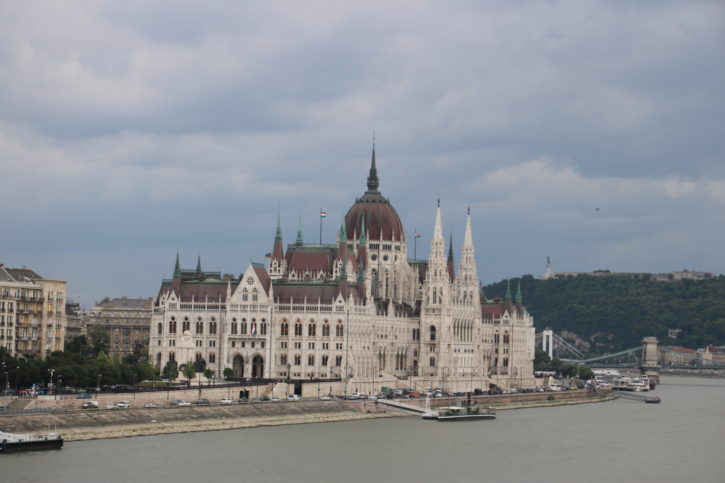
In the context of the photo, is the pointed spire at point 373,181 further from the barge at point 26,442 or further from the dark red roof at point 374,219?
the barge at point 26,442

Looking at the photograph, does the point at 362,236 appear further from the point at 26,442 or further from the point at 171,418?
the point at 26,442

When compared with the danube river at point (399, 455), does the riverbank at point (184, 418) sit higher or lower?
higher

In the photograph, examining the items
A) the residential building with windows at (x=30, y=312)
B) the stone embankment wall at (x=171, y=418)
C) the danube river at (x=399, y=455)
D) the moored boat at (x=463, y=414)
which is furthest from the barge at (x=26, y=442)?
the moored boat at (x=463, y=414)

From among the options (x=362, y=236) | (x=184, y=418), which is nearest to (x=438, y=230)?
(x=362, y=236)

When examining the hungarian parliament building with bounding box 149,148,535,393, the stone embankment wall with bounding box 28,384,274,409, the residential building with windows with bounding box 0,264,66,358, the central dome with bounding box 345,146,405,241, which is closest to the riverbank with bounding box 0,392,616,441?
the stone embankment wall with bounding box 28,384,274,409

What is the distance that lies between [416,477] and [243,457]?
1262 centimetres

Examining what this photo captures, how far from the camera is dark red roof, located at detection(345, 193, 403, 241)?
623ft

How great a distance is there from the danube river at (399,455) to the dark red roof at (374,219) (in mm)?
48054

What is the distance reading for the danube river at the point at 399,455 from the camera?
9831cm

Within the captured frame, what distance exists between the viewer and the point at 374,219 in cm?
19075

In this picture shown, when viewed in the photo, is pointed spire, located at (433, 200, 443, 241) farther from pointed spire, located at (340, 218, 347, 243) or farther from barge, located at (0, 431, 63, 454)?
barge, located at (0, 431, 63, 454)

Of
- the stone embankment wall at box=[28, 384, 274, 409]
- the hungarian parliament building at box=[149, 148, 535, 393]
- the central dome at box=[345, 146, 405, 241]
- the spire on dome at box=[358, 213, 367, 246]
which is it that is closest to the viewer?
the stone embankment wall at box=[28, 384, 274, 409]

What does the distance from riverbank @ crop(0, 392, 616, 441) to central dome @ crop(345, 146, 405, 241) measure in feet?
146

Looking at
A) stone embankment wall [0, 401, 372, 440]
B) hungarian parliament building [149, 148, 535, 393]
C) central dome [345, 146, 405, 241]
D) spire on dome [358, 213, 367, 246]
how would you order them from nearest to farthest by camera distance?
stone embankment wall [0, 401, 372, 440], hungarian parliament building [149, 148, 535, 393], spire on dome [358, 213, 367, 246], central dome [345, 146, 405, 241]
